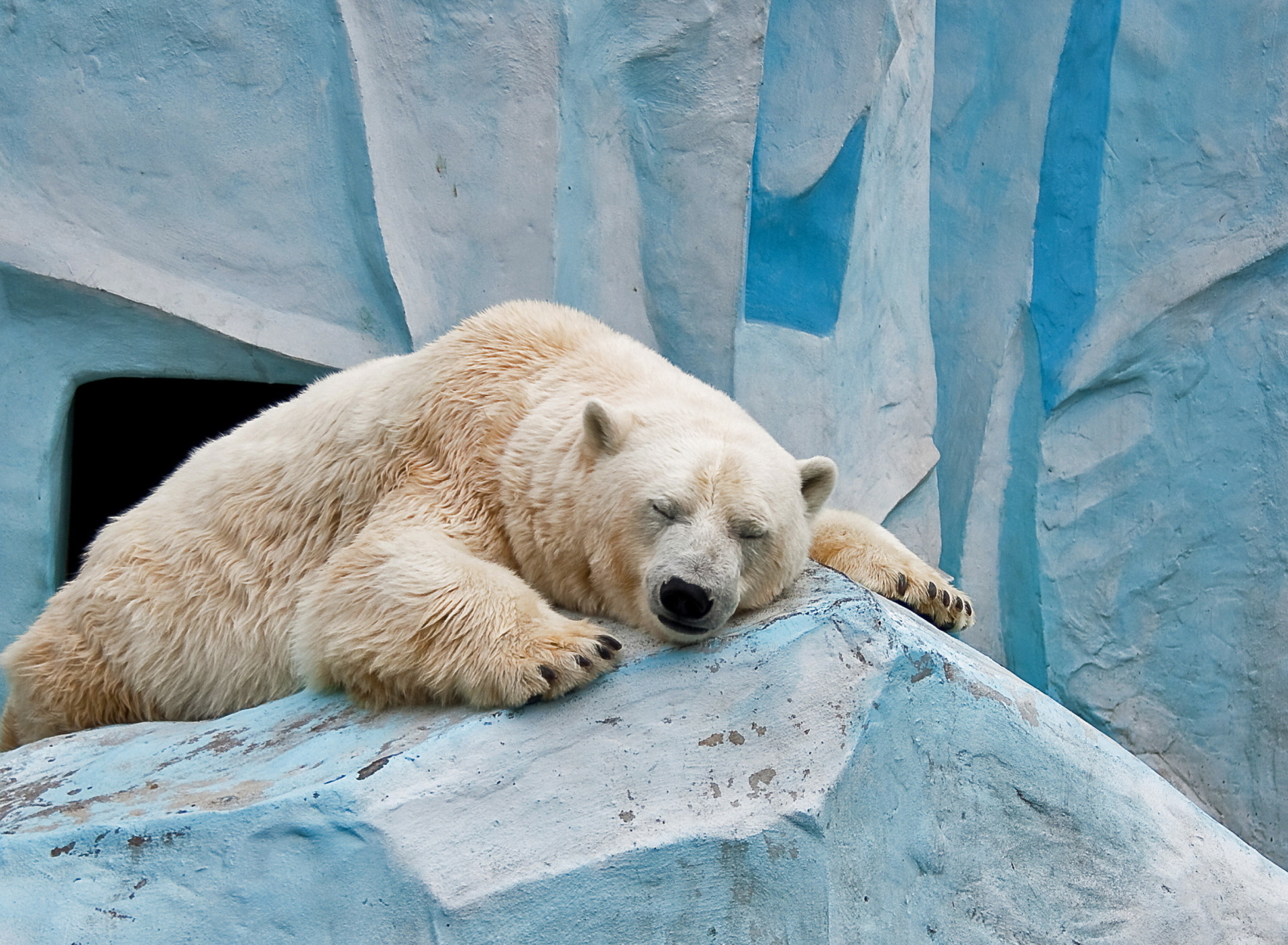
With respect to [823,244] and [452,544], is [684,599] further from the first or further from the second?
[823,244]

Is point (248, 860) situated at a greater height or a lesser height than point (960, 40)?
lesser

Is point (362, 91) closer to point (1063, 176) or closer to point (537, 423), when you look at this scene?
point (537, 423)

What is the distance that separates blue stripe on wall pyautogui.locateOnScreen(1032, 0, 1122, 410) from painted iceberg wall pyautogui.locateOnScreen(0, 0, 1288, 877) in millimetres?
15

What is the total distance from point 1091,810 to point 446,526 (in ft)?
5.32

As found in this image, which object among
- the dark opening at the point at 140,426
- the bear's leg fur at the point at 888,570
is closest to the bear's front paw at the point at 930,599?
the bear's leg fur at the point at 888,570

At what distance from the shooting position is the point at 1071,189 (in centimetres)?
561

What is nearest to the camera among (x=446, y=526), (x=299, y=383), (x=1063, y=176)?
(x=446, y=526)

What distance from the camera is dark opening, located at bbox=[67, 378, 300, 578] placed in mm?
6398

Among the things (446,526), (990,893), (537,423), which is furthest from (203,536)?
(990,893)

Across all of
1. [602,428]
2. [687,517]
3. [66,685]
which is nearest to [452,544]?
[602,428]

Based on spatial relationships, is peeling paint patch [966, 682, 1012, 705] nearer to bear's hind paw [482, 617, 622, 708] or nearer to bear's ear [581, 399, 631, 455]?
bear's hind paw [482, 617, 622, 708]

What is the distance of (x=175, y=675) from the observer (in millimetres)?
3182

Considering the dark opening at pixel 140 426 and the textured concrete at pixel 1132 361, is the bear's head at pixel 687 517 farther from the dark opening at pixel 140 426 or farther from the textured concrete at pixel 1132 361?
the dark opening at pixel 140 426

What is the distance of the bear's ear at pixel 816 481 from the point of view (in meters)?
2.77
